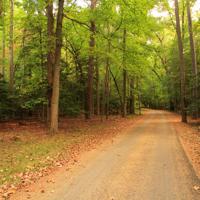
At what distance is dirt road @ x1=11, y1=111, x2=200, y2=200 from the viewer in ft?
18.0

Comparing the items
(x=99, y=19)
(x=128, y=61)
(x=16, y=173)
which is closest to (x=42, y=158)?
(x=16, y=173)

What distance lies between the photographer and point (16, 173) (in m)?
7.11

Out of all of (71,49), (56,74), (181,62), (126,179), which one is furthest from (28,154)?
(71,49)

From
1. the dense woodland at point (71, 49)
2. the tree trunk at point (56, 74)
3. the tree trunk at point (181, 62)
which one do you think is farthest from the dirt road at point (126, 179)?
the tree trunk at point (181, 62)

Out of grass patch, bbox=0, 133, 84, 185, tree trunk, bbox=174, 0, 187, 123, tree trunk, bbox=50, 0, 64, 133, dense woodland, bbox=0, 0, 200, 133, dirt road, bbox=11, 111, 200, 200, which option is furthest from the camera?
tree trunk, bbox=174, 0, 187, 123

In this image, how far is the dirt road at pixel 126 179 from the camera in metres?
5.50

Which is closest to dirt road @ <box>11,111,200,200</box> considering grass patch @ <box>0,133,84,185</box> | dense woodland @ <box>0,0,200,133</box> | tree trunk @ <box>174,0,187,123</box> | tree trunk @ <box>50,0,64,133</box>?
grass patch @ <box>0,133,84,185</box>

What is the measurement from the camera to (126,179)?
653 centimetres

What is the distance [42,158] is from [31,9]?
1096cm

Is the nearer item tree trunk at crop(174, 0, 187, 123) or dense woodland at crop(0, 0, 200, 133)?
dense woodland at crop(0, 0, 200, 133)

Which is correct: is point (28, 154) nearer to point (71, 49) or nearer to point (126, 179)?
point (126, 179)

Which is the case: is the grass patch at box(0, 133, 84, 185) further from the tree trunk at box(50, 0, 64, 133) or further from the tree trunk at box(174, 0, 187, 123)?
the tree trunk at box(174, 0, 187, 123)

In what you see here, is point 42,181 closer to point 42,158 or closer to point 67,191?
point 67,191

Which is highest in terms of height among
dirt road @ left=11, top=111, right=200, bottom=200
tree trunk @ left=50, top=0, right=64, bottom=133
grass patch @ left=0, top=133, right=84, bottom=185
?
tree trunk @ left=50, top=0, right=64, bottom=133
